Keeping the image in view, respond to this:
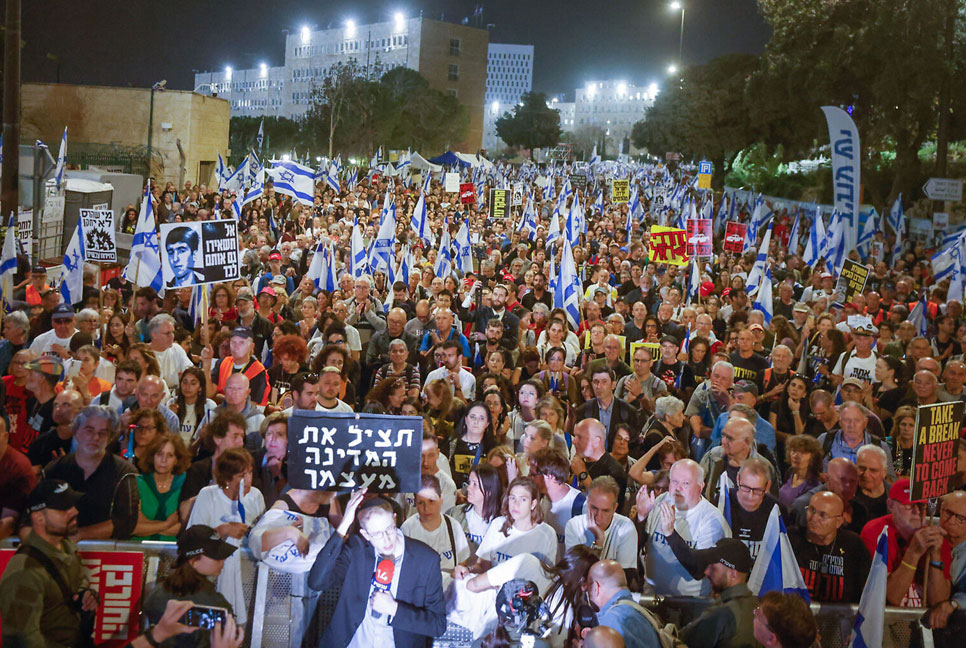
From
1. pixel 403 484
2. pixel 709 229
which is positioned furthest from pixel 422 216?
A: pixel 403 484

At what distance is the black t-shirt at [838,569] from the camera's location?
223 inches

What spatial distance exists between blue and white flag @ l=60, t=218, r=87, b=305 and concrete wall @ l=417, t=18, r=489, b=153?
→ 334ft

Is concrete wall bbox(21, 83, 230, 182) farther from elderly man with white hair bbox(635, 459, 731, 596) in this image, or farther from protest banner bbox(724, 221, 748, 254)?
elderly man with white hair bbox(635, 459, 731, 596)

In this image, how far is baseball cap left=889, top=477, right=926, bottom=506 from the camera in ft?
19.4

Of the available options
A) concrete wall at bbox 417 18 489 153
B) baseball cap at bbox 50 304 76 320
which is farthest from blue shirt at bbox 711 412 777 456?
concrete wall at bbox 417 18 489 153

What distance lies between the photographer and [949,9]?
30.0 m

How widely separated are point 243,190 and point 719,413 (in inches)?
665

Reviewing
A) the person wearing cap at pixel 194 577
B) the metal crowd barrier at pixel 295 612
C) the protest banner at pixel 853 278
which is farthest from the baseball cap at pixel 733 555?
the protest banner at pixel 853 278

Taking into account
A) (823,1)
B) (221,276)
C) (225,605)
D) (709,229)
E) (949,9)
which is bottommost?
(225,605)

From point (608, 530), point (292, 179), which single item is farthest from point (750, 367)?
point (292, 179)

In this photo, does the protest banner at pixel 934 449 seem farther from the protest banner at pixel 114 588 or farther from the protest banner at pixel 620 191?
the protest banner at pixel 620 191

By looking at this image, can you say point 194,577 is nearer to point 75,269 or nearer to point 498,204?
point 75,269

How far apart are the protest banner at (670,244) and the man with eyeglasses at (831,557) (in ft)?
30.6

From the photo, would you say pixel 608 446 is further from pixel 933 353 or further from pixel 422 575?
pixel 933 353
